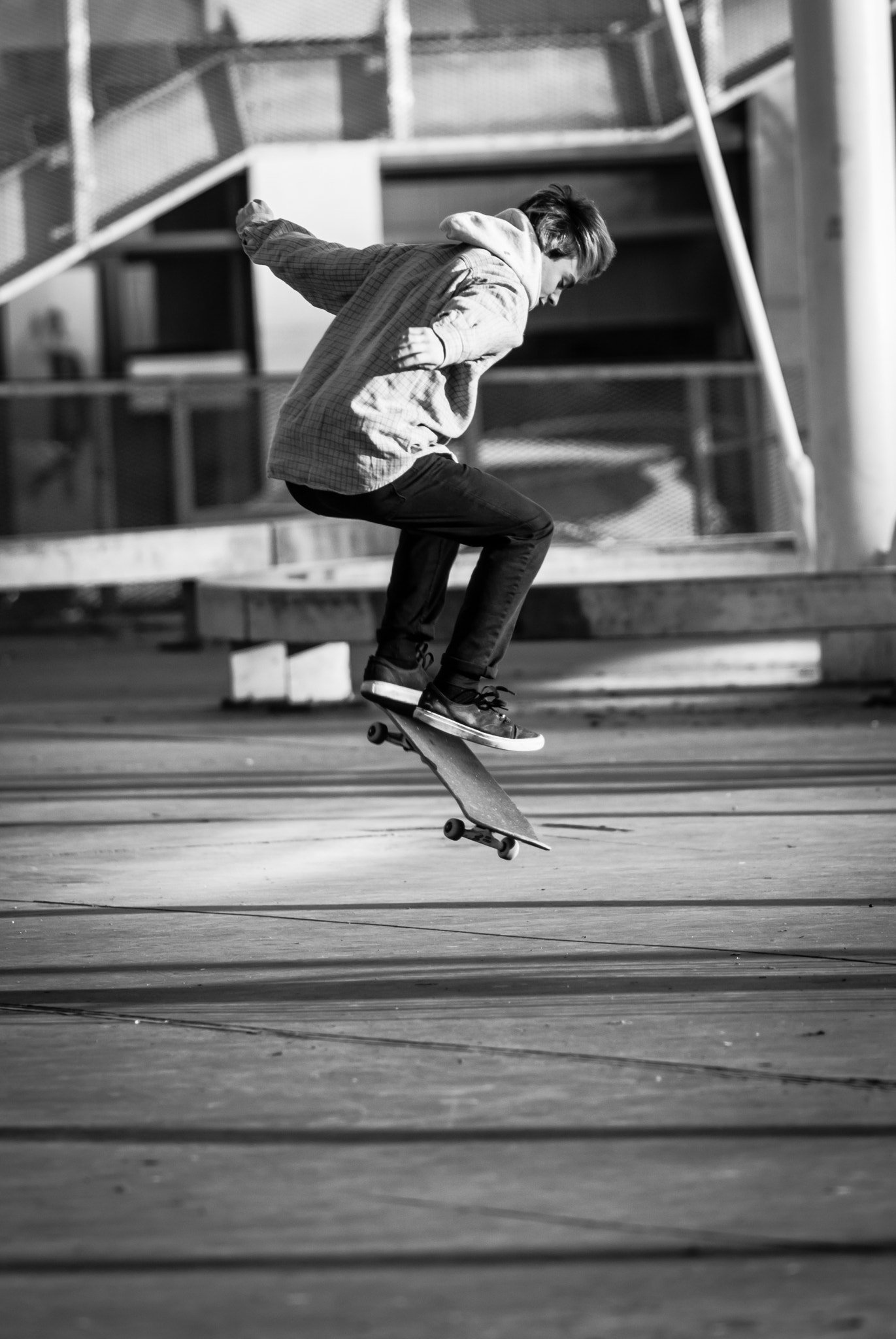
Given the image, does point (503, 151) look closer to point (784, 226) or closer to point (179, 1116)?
point (784, 226)

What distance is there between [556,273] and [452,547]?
2.85 ft

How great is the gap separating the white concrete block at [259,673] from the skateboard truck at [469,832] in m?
4.86

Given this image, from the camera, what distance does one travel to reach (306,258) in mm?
5867

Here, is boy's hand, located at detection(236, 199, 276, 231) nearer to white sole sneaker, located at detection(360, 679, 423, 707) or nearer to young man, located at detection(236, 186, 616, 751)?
young man, located at detection(236, 186, 616, 751)

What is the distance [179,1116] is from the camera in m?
3.47

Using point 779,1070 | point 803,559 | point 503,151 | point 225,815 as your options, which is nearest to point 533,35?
point 503,151

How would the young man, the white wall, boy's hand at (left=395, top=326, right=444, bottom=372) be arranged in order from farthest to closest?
the white wall → the young man → boy's hand at (left=395, top=326, right=444, bottom=372)

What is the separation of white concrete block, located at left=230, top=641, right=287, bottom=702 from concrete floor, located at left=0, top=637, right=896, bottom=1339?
3333mm

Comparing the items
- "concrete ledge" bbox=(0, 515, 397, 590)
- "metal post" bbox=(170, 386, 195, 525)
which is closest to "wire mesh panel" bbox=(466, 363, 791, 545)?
"metal post" bbox=(170, 386, 195, 525)

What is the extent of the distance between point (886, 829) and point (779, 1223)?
3627 millimetres

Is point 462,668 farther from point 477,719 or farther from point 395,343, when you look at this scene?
point 395,343

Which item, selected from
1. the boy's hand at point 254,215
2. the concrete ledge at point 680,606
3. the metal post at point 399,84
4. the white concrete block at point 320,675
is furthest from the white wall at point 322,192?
the boy's hand at point 254,215

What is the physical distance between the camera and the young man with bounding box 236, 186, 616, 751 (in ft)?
17.9

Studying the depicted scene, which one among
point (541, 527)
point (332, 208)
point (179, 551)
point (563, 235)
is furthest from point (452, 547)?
point (332, 208)
